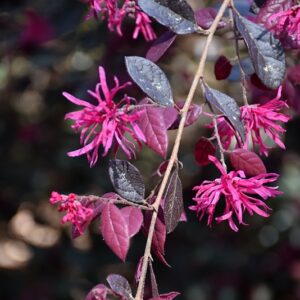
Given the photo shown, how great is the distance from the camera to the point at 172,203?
3.03 feet

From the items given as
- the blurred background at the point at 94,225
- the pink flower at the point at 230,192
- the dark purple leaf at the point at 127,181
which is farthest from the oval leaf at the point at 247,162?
the blurred background at the point at 94,225

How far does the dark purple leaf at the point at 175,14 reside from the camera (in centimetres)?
103

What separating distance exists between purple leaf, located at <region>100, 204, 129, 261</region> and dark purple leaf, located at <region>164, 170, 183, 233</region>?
51 mm

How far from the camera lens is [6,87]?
9.59 ft

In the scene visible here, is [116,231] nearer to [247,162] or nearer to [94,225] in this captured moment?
[247,162]

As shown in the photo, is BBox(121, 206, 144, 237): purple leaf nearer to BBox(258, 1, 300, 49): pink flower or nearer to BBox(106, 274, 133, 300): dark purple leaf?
BBox(106, 274, 133, 300): dark purple leaf

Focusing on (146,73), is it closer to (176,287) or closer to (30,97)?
(176,287)

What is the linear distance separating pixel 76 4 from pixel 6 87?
42.8 inches

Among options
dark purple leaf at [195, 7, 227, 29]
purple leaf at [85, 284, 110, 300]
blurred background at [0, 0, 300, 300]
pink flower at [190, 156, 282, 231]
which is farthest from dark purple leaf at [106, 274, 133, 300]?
blurred background at [0, 0, 300, 300]

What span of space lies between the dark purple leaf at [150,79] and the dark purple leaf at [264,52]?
0.39 ft

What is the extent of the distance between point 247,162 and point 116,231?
196mm

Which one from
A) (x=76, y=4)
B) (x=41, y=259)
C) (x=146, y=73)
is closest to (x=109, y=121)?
(x=146, y=73)

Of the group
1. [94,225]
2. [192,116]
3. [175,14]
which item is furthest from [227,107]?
[94,225]

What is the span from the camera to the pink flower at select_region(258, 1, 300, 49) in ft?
3.31
